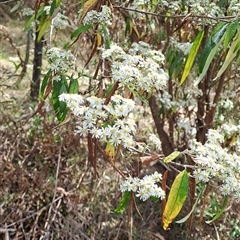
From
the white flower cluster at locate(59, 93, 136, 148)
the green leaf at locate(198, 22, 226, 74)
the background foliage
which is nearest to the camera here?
the white flower cluster at locate(59, 93, 136, 148)

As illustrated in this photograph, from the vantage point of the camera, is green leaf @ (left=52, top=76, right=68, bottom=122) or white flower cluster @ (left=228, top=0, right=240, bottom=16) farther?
white flower cluster @ (left=228, top=0, right=240, bottom=16)

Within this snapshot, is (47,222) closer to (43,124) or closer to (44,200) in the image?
(44,200)

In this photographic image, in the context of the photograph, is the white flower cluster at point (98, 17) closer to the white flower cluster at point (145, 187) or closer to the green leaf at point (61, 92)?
the green leaf at point (61, 92)

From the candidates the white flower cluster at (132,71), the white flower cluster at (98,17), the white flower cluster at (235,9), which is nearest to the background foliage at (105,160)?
the white flower cluster at (235,9)

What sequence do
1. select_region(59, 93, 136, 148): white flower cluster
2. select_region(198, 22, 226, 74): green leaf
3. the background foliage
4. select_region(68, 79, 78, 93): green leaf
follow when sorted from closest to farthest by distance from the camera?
select_region(59, 93, 136, 148): white flower cluster
select_region(68, 79, 78, 93): green leaf
select_region(198, 22, 226, 74): green leaf
the background foliage

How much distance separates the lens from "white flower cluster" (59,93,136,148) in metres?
0.94

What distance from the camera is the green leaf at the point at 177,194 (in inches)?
40.2

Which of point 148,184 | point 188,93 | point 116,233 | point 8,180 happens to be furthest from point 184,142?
point 148,184

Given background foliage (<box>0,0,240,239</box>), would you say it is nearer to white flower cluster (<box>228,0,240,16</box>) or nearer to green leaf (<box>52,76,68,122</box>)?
white flower cluster (<box>228,0,240,16</box>)

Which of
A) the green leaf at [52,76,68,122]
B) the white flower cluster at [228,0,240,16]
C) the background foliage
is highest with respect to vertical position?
the white flower cluster at [228,0,240,16]

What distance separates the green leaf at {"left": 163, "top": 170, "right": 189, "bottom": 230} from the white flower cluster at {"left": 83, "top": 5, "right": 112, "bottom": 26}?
0.45 meters

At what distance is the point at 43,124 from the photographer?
2486 millimetres

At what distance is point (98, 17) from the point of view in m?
1.18


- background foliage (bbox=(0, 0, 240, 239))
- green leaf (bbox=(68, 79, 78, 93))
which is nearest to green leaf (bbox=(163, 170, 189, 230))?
green leaf (bbox=(68, 79, 78, 93))
